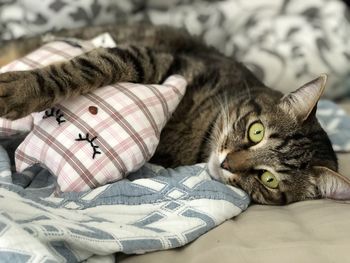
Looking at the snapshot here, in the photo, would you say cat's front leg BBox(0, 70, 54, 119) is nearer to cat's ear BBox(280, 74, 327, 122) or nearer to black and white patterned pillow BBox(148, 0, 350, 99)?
cat's ear BBox(280, 74, 327, 122)

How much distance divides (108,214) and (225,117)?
574 millimetres

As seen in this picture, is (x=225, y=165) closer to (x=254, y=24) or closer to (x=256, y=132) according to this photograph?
(x=256, y=132)

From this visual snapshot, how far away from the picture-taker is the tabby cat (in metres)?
1.35

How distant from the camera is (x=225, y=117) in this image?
64.0 inches

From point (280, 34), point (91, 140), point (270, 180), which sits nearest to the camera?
point (91, 140)

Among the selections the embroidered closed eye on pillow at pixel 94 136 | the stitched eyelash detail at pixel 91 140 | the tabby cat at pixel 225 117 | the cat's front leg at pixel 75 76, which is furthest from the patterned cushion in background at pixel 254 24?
the stitched eyelash detail at pixel 91 140

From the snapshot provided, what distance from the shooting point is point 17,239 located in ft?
2.96

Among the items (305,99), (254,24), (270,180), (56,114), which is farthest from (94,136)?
(254,24)

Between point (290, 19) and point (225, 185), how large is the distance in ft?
3.42

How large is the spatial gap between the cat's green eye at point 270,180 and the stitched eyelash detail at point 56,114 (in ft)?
2.01

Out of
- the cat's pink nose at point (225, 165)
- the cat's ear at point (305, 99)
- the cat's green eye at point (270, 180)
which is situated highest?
the cat's ear at point (305, 99)

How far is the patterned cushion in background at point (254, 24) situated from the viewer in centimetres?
207

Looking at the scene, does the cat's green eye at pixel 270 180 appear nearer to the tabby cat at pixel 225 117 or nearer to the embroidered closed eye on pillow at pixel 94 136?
the tabby cat at pixel 225 117

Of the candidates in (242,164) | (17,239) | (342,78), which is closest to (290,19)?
(342,78)
